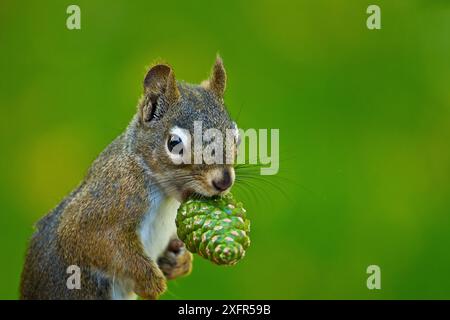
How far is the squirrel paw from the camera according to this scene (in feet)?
7.60

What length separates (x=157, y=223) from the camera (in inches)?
85.1

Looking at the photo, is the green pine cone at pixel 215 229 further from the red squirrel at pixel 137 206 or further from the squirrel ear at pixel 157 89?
the squirrel ear at pixel 157 89

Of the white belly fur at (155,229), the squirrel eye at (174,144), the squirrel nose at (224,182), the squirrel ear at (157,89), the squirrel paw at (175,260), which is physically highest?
the squirrel ear at (157,89)

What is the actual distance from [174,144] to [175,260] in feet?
1.82

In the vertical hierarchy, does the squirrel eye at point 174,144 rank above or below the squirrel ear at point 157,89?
below

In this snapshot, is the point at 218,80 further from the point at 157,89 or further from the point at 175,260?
the point at 175,260

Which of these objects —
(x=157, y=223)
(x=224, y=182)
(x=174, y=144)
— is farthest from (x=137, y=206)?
(x=224, y=182)

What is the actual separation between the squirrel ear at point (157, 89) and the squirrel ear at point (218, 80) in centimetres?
14

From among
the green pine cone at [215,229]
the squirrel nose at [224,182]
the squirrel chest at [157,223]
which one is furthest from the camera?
the squirrel chest at [157,223]

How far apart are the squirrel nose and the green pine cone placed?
0.06 meters

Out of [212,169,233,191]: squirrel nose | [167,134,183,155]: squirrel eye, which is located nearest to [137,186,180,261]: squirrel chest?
[167,134,183,155]: squirrel eye

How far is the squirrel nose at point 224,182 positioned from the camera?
5.95 feet

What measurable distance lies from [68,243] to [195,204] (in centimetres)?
58

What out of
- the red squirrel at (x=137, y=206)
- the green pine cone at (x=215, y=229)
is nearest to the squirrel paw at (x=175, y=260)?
the red squirrel at (x=137, y=206)
